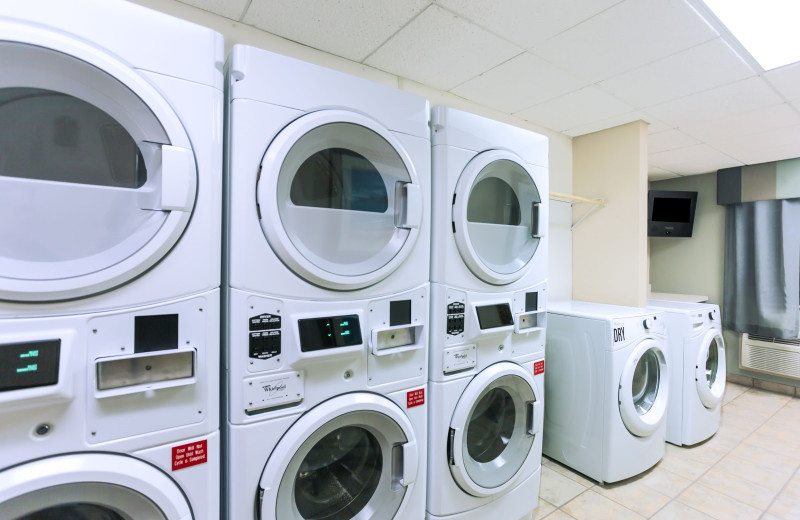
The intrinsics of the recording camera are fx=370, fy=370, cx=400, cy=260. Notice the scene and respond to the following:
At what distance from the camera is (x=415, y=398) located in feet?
4.51

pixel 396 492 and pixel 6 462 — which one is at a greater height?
pixel 6 462

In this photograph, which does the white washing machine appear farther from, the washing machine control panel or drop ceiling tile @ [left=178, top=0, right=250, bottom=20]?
drop ceiling tile @ [left=178, top=0, right=250, bottom=20]

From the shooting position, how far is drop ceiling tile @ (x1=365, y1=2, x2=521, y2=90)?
1.53 meters

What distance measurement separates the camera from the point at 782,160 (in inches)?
138

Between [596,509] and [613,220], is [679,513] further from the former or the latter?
[613,220]

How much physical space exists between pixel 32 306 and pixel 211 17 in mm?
1279

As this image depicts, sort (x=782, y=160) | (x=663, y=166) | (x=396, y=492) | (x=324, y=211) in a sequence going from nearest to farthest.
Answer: (x=324, y=211)
(x=396, y=492)
(x=782, y=160)
(x=663, y=166)

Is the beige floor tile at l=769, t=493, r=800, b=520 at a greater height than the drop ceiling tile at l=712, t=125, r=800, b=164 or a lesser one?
lesser

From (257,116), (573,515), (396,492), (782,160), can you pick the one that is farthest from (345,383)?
(782,160)

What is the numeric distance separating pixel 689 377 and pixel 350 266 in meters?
2.67

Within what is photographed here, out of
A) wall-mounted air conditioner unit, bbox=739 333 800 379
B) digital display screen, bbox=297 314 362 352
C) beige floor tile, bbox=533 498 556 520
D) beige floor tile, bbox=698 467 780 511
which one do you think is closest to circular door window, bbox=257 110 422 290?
digital display screen, bbox=297 314 362 352

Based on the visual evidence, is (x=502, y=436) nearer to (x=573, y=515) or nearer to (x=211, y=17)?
(x=573, y=515)

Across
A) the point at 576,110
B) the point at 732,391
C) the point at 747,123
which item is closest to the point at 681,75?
the point at 576,110

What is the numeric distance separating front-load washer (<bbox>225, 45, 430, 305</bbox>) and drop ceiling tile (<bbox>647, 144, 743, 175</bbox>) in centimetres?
305
